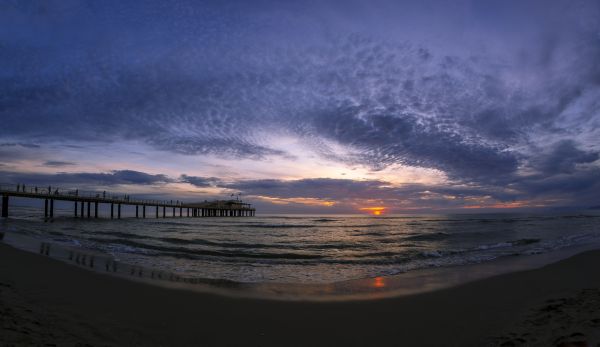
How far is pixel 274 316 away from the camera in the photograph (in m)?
6.09

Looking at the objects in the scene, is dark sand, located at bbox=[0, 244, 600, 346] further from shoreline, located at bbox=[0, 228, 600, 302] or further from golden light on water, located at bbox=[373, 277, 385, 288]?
golden light on water, located at bbox=[373, 277, 385, 288]

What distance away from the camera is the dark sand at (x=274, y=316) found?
4.49m

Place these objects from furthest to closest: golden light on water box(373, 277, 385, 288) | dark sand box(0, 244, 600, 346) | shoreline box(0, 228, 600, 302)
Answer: golden light on water box(373, 277, 385, 288) → shoreline box(0, 228, 600, 302) → dark sand box(0, 244, 600, 346)

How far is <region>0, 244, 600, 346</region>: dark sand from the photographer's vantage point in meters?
4.49

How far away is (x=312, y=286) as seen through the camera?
8961 millimetres

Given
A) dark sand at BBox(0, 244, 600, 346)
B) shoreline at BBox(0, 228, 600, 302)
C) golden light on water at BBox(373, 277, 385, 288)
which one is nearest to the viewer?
dark sand at BBox(0, 244, 600, 346)

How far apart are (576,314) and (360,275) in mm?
6115

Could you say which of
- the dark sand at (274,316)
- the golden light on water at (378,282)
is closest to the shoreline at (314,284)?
the golden light on water at (378,282)

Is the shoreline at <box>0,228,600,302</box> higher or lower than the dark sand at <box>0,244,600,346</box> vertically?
lower

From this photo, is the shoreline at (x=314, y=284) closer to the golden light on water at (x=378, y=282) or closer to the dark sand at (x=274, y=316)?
the golden light on water at (x=378, y=282)

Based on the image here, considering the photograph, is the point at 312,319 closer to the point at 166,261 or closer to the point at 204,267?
the point at 204,267

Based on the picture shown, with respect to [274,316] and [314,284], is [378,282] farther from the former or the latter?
[274,316]

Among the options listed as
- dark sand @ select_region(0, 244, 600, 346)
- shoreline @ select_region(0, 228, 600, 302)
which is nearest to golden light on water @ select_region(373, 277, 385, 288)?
shoreline @ select_region(0, 228, 600, 302)

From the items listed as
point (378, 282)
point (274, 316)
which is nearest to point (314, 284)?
point (378, 282)
